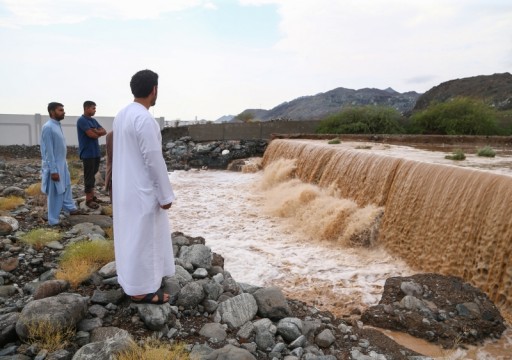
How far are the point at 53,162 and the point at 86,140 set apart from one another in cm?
91

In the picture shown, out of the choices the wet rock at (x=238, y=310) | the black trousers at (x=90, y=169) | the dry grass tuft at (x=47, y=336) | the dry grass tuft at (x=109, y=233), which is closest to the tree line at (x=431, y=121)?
the black trousers at (x=90, y=169)

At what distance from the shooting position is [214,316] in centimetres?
315

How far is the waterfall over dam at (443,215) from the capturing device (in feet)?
14.0

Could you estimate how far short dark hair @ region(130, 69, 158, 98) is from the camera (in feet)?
9.21

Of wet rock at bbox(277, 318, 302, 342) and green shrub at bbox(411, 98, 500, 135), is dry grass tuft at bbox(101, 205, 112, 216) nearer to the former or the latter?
wet rock at bbox(277, 318, 302, 342)

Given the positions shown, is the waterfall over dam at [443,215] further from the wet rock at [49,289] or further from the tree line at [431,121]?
the tree line at [431,121]

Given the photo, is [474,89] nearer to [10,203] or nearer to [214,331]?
[10,203]

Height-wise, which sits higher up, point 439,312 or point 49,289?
point 49,289

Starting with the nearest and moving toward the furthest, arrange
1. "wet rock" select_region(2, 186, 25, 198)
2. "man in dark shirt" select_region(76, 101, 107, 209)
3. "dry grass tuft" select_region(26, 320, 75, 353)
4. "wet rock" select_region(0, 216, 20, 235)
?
"dry grass tuft" select_region(26, 320, 75, 353) → "wet rock" select_region(0, 216, 20, 235) → "man in dark shirt" select_region(76, 101, 107, 209) → "wet rock" select_region(2, 186, 25, 198)

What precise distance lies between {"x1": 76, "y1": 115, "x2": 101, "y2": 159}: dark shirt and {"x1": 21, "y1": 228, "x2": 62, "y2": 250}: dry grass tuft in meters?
1.69

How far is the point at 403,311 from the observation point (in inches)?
153

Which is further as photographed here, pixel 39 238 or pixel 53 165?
pixel 53 165

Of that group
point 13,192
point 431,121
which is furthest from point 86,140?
point 431,121

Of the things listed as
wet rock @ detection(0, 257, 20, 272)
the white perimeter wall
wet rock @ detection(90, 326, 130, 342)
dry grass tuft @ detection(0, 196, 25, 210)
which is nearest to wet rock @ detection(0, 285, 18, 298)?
wet rock @ detection(0, 257, 20, 272)
